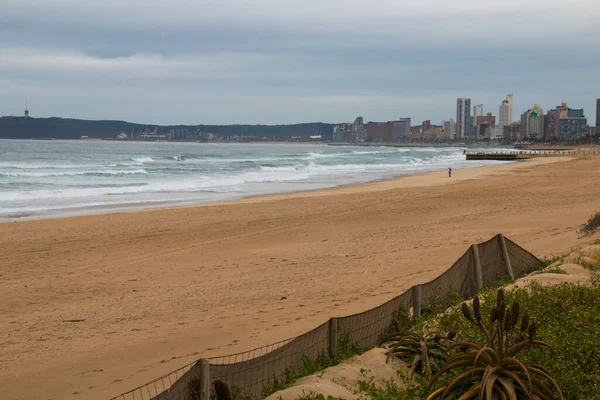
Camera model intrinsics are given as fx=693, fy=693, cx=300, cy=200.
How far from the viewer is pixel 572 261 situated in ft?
39.3

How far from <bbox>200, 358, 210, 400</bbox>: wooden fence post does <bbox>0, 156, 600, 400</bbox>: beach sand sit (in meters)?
2.52

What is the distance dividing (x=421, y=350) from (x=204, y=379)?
247cm

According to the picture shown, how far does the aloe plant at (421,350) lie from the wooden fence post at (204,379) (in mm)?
2213

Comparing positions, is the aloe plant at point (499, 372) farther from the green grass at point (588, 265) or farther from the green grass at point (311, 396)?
the green grass at point (588, 265)

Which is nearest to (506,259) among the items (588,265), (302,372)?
(588,265)

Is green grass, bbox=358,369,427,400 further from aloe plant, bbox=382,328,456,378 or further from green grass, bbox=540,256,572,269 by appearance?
green grass, bbox=540,256,572,269

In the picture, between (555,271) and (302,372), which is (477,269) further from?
(302,372)

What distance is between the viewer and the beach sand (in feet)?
30.2

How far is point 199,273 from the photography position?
49.0ft

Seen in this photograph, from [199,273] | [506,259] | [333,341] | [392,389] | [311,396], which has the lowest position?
[199,273]

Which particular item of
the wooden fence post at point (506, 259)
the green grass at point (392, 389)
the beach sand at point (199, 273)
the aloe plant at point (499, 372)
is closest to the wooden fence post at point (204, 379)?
the green grass at point (392, 389)

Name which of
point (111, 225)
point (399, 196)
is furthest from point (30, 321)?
point (399, 196)

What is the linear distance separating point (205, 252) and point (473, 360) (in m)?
12.3

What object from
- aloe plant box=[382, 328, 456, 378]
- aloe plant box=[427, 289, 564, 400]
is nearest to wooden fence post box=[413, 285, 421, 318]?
aloe plant box=[382, 328, 456, 378]
